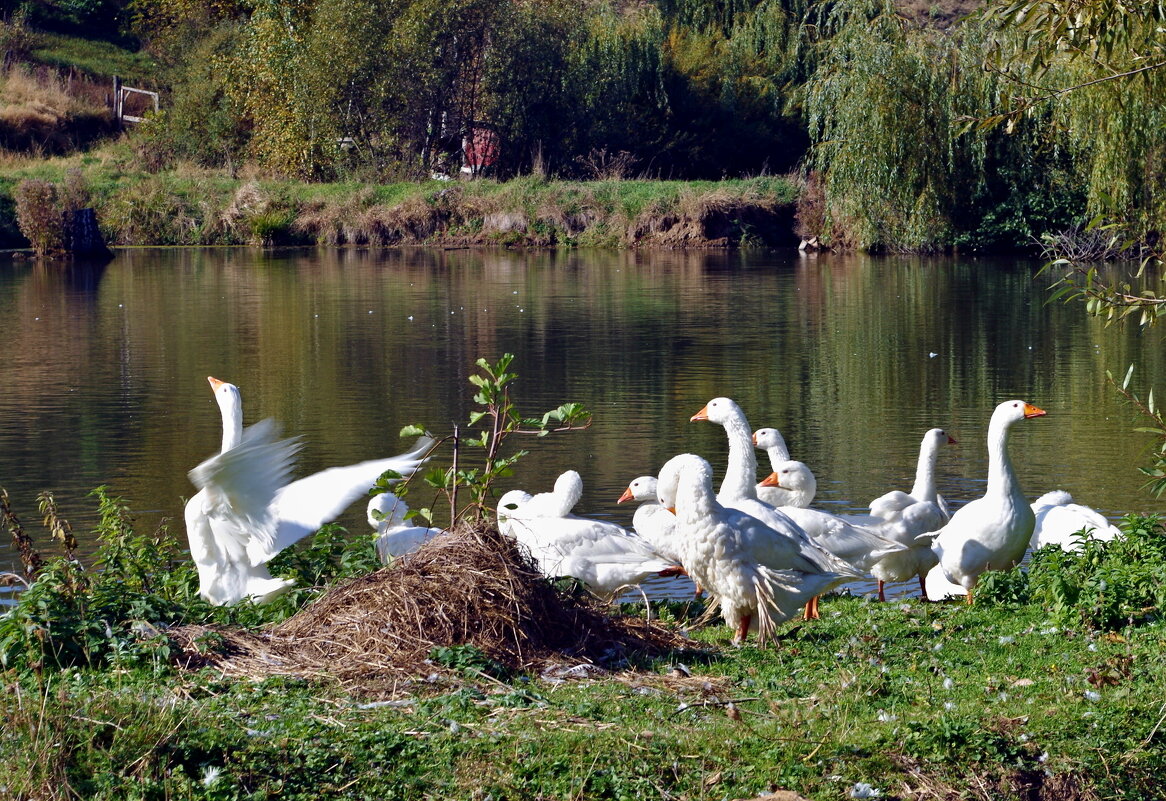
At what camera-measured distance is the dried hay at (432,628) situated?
5980mm

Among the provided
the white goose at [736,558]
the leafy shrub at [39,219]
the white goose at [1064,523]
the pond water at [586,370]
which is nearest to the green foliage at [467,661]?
the white goose at [736,558]

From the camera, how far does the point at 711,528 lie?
7.16m

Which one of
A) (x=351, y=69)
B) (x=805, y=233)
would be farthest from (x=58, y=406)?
(x=351, y=69)

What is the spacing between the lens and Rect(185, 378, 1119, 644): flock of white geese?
720 centimetres

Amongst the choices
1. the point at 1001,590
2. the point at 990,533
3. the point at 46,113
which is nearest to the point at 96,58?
the point at 46,113

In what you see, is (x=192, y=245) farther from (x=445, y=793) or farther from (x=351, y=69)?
(x=445, y=793)

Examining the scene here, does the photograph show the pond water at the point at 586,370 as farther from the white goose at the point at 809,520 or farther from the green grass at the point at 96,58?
the green grass at the point at 96,58

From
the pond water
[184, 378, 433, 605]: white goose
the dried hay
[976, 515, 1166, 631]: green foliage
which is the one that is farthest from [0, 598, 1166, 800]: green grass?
the pond water

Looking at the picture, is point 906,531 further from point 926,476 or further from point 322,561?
point 322,561

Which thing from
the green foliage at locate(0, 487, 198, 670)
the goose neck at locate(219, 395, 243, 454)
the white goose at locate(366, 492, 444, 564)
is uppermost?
the goose neck at locate(219, 395, 243, 454)

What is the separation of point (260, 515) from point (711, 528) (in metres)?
2.44

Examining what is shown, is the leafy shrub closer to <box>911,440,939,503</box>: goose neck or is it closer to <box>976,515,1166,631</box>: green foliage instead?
<box>911,440,939,503</box>: goose neck

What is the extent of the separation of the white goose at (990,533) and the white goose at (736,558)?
154 cm

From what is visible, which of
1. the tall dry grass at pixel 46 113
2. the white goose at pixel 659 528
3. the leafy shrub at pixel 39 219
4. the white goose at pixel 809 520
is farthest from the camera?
the tall dry grass at pixel 46 113
